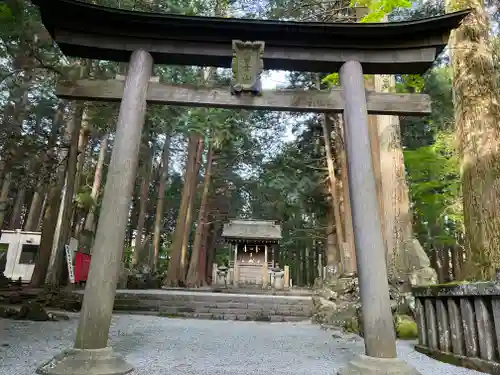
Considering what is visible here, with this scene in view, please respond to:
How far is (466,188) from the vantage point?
4.95 meters

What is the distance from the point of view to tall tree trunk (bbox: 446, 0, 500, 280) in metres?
4.59

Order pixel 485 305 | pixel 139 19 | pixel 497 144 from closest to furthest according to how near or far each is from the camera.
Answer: pixel 485 305 < pixel 139 19 < pixel 497 144

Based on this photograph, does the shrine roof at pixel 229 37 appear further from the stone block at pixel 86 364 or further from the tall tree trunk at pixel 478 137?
the stone block at pixel 86 364

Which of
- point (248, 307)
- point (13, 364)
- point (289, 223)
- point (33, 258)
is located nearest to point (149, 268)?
point (33, 258)

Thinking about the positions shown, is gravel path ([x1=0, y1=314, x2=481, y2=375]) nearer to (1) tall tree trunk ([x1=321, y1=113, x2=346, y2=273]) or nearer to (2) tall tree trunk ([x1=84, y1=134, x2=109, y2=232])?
(1) tall tree trunk ([x1=321, y1=113, x2=346, y2=273])

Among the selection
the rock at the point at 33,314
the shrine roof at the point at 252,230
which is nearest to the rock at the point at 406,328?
the rock at the point at 33,314

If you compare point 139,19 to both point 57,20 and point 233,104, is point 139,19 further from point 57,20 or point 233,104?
point 233,104

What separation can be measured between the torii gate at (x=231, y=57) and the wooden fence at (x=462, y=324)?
1125mm

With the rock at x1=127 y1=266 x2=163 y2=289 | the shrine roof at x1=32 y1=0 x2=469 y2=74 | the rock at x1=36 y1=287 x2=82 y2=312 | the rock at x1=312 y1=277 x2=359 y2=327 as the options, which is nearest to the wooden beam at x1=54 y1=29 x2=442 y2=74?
the shrine roof at x1=32 y1=0 x2=469 y2=74

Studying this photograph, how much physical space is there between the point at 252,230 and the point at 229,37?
60.4 ft

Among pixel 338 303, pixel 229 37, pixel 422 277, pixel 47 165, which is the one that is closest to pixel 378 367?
pixel 229 37

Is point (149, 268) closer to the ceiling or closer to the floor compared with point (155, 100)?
closer to the floor

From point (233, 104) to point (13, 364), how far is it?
3.98 m

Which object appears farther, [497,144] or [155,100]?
[497,144]
